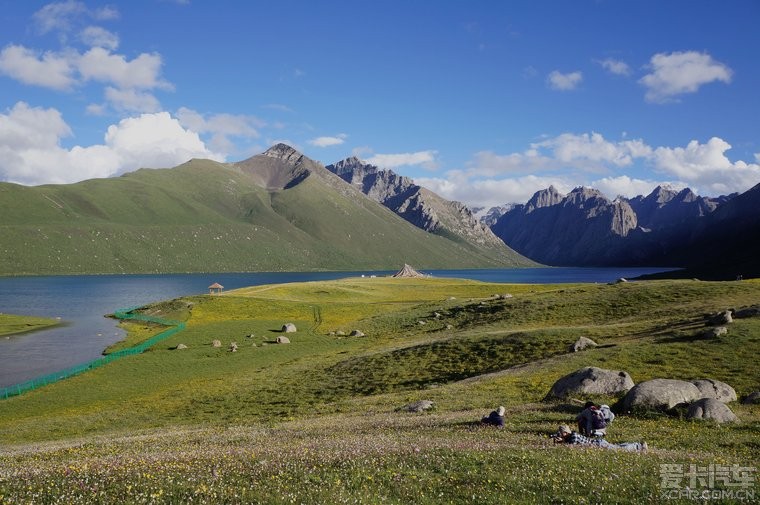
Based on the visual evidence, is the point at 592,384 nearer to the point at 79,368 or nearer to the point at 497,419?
the point at 497,419

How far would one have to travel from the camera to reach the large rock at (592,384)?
36.0 meters

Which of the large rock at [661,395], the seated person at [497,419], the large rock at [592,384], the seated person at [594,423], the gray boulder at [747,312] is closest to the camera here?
the seated person at [594,423]

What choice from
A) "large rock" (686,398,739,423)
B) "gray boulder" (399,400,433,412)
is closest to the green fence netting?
"gray boulder" (399,400,433,412)

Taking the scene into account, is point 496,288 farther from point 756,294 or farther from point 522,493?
point 522,493

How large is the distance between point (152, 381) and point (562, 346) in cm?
5188

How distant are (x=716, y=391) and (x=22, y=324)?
440 feet

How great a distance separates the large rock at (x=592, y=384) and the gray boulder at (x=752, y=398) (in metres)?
6.98

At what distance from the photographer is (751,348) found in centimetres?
4403

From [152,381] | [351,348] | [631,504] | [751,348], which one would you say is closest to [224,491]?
[631,504]

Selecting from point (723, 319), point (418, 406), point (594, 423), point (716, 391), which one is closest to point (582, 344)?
point (723, 319)

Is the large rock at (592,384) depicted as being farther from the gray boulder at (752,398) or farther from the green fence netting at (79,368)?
the green fence netting at (79,368)

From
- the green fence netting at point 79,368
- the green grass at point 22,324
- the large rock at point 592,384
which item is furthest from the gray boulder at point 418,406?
the green grass at point 22,324

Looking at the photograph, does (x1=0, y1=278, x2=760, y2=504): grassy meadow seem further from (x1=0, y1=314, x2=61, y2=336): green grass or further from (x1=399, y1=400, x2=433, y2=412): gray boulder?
(x1=0, y1=314, x2=61, y2=336): green grass

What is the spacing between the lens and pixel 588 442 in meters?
22.3
